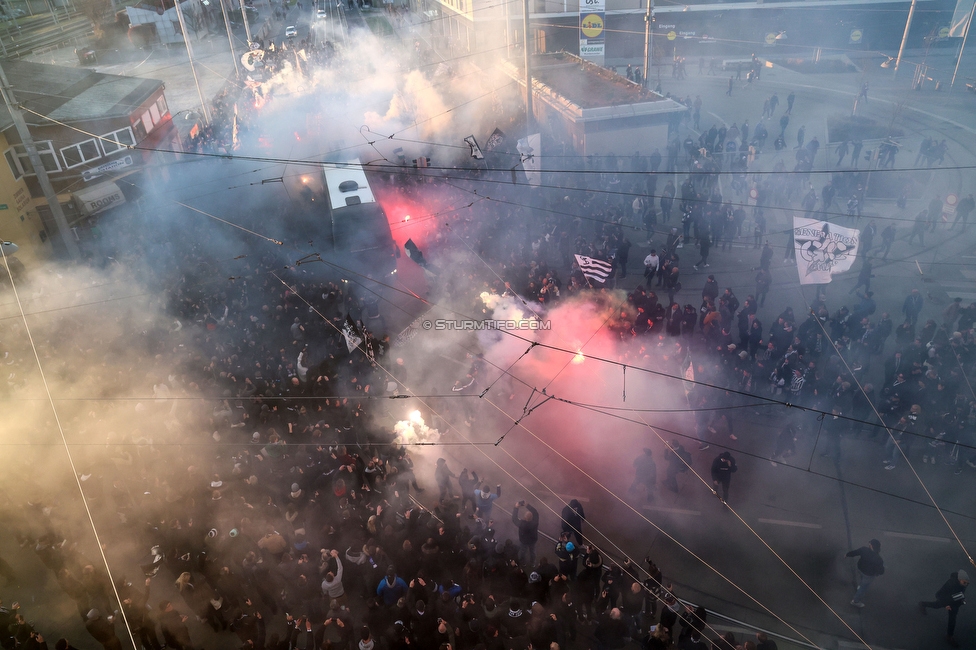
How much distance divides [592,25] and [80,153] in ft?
75.6

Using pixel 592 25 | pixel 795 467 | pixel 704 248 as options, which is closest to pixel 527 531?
pixel 795 467

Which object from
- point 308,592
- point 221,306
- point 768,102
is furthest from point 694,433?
point 768,102

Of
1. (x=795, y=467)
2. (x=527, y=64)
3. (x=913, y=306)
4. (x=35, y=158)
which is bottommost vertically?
(x=795, y=467)

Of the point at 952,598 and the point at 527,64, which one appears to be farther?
the point at 527,64

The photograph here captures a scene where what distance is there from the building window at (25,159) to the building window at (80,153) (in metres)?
0.32

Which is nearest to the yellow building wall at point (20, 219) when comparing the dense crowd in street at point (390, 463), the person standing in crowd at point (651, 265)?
the dense crowd in street at point (390, 463)

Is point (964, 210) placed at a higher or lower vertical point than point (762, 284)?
higher

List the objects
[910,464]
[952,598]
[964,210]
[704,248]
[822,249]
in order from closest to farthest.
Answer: [952,598]
[910,464]
[822,249]
[704,248]
[964,210]

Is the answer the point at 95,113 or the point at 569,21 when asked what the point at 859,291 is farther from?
the point at 569,21

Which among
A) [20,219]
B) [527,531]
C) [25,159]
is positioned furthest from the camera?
[25,159]

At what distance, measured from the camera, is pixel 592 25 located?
29.1m

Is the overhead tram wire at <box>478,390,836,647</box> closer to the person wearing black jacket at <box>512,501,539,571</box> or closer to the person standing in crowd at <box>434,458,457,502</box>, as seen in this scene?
the person wearing black jacket at <box>512,501,539,571</box>

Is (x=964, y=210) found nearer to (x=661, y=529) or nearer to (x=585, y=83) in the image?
(x=585, y=83)

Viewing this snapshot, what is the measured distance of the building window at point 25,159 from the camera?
57.1 feet
